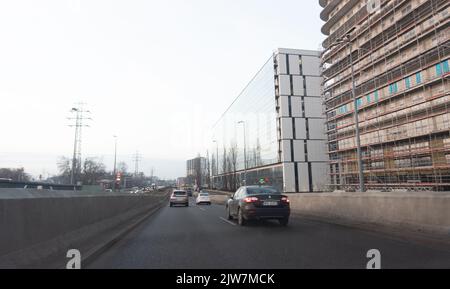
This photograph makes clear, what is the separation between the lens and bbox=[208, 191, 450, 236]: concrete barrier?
34.6ft

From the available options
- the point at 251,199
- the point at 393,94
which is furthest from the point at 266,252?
the point at 393,94

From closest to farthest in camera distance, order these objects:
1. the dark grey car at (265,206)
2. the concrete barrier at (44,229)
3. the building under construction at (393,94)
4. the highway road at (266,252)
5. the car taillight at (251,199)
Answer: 1. the concrete barrier at (44,229)
2. the highway road at (266,252)
3. the dark grey car at (265,206)
4. the car taillight at (251,199)
5. the building under construction at (393,94)

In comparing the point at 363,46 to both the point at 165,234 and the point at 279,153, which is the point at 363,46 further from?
the point at 165,234

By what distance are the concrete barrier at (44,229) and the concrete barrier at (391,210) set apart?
8540mm

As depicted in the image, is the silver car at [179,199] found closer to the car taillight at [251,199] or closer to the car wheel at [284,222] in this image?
the car wheel at [284,222]

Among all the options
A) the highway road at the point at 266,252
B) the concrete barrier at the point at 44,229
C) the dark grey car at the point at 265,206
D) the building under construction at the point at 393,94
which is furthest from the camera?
the building under construction at the point at 393,94

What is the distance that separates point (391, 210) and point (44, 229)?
10.3m

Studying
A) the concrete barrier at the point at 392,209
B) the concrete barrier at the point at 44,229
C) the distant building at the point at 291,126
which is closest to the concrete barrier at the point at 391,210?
the concrete barrier at the point at 392,209

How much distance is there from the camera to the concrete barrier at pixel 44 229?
6023 millimetres

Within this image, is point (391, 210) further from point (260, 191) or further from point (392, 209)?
point (260, 191)

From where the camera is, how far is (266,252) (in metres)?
8.23

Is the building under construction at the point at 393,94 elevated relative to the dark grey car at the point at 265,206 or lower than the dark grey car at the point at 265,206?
elevated

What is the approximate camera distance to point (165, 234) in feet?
39.4

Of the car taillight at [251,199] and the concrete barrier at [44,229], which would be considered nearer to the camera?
the concrete barrier at [44,229]
